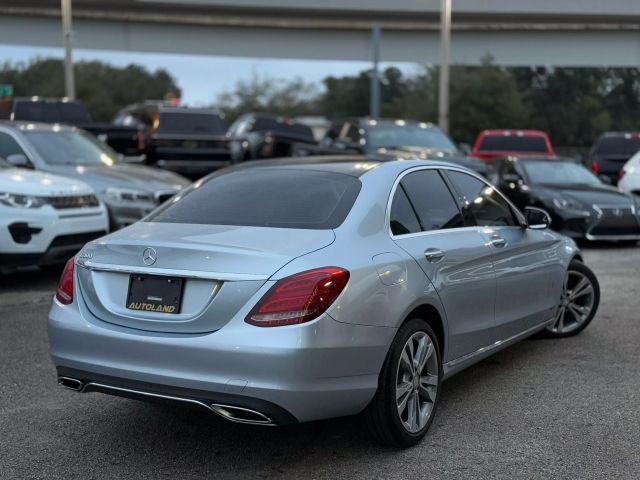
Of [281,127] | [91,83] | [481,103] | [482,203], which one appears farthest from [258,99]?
[482,203]

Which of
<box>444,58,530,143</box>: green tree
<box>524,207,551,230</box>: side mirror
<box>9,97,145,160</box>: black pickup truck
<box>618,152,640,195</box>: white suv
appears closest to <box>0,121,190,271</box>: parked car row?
<box>9,97,145,160</box>: black pickup truck

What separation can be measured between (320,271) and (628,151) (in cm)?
1604

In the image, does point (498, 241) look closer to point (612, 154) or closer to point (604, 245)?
point (604, 245)

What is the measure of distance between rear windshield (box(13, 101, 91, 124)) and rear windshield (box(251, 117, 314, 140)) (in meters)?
4.63

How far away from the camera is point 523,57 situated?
3312cm

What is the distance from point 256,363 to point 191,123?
12839 millimetres

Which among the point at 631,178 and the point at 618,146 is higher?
the point at 618,146

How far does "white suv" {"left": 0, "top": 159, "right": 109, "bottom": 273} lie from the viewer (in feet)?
25.1

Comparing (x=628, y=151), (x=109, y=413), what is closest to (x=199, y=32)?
(x=628, y=151)

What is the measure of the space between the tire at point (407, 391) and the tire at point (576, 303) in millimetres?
2415

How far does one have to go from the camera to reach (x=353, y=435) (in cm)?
422

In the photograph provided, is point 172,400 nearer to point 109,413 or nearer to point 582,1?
point 109,413

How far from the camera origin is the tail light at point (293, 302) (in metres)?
3.40

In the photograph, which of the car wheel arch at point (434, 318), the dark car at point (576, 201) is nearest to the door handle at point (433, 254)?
the car wheel arch at point (434, 318)
